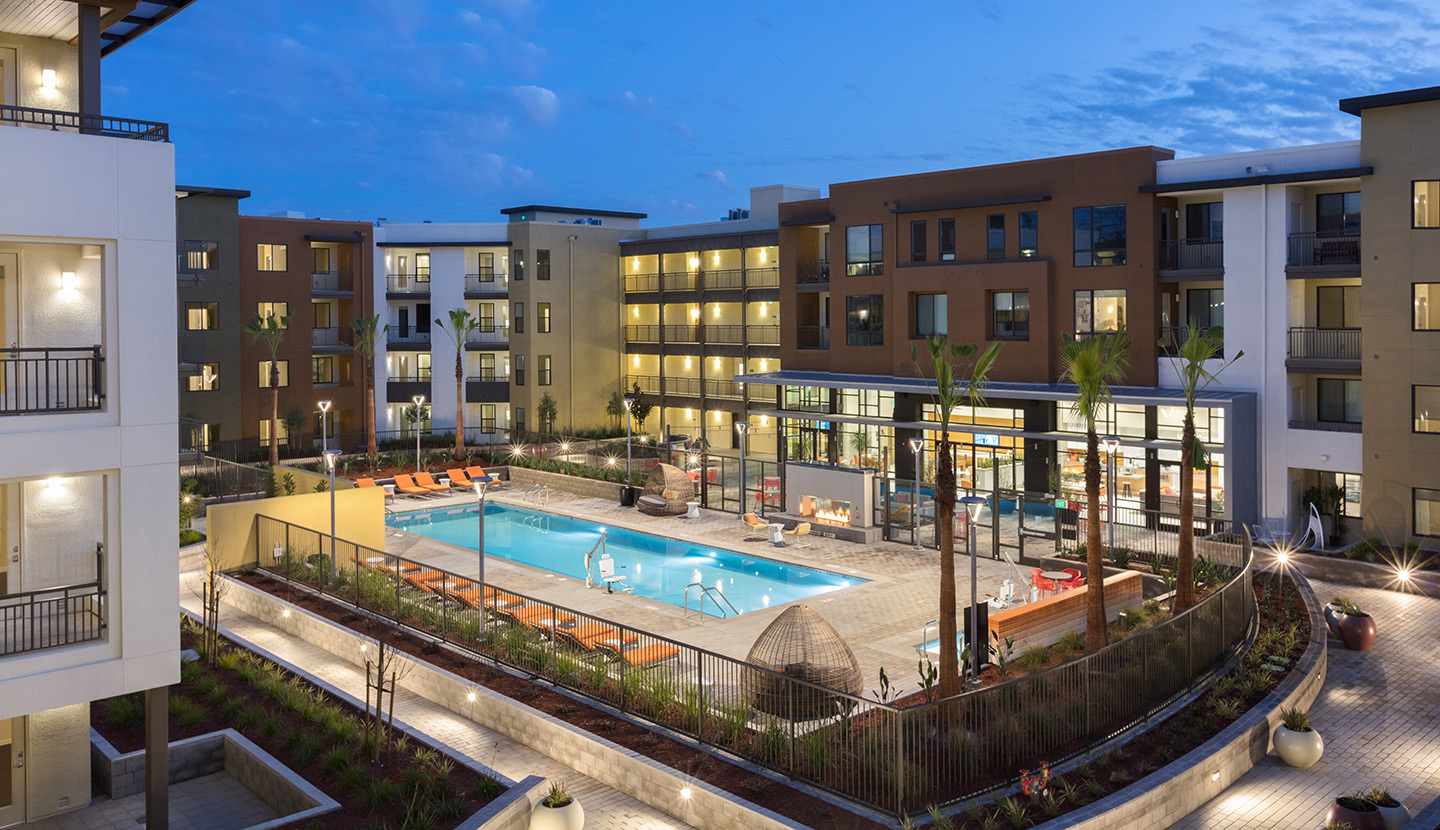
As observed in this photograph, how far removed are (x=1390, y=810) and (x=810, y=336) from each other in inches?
1257

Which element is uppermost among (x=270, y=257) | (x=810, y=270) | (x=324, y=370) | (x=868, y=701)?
(x=270, y=257)

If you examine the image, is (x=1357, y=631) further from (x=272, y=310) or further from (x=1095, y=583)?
(x=272, y=310)

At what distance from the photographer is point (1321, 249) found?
2900 centimetres

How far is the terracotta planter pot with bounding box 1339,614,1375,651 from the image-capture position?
1939cm

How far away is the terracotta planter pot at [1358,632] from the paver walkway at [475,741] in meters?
13.4

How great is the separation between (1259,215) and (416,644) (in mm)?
24143

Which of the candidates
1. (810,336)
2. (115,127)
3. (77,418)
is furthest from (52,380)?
(810,336)

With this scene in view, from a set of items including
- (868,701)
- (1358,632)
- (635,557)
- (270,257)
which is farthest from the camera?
(270,257)

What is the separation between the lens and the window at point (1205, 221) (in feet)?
102

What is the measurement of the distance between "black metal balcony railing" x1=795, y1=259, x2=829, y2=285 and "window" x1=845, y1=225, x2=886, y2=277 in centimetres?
295

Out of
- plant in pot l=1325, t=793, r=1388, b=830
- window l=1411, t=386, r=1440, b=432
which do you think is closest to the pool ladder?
plant in pot l=1325, t=793, r=1388, b=830

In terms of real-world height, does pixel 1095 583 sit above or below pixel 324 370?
below

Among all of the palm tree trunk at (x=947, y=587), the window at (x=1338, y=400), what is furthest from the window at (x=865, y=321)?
the palm tree trunk at (x=947, y=587)

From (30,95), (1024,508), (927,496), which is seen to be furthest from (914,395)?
(30,95)
